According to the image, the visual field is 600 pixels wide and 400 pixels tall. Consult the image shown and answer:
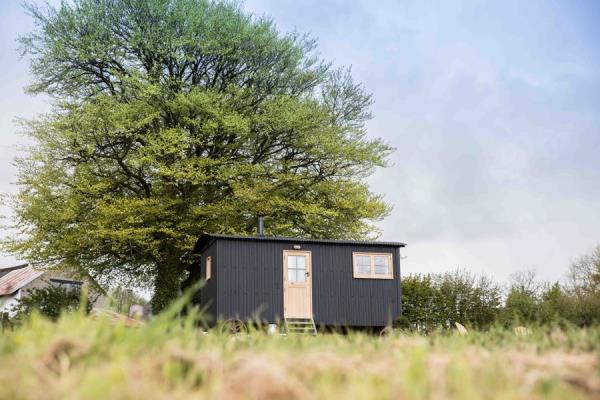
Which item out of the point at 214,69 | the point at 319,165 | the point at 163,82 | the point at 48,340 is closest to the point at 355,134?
the point at 319,165

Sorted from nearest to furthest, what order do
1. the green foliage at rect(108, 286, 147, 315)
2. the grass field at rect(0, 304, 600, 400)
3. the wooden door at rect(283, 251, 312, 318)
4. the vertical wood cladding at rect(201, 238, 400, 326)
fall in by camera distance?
the grass field at rect(0, 304, 600, 400), the green foliage at rect(108, 286, 147, 315), the vertical wood cladding at rect(201, 238, 400, 326), the wooden door at rect(283, 251, 312, 318)

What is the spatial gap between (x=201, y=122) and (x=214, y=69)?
2.46 metres

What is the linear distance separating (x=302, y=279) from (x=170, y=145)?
22.3ft

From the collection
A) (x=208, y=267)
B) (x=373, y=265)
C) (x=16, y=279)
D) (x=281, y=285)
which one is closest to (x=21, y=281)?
(x=16, y=279)

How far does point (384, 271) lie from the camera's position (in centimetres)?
1850

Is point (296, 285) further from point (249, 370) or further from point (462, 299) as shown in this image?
point (249, 370)

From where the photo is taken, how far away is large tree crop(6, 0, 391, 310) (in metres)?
21.8

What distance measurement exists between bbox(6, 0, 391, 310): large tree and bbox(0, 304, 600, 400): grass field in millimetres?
18472

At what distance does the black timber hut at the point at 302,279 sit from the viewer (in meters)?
17.1

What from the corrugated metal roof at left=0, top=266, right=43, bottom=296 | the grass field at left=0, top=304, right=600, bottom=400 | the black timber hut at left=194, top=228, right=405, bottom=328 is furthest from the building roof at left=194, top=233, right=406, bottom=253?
the corrugated metal roof at left=0, top=266, right=43, bottom=296

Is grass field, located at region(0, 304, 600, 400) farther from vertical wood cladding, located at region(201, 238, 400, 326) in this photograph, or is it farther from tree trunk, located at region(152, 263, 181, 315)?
tree trunk, located at region(152, 263, 181, 315)

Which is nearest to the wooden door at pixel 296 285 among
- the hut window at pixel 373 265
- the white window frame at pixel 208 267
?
the hut window at pixel 373 265

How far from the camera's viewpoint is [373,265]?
18.4 metres

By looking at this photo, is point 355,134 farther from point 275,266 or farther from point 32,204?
point 32,204
